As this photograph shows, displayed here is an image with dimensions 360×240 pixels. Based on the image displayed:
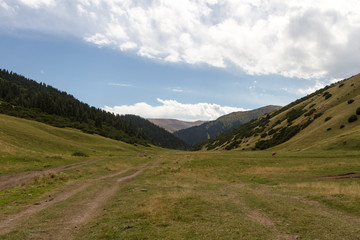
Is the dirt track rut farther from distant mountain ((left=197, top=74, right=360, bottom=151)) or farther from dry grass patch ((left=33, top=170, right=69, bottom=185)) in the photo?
distant mountain ((left=197, top=74, right=360, bottom=151))

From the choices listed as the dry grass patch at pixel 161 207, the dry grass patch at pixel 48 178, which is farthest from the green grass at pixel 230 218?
the dry grass patch at pixel 48 178

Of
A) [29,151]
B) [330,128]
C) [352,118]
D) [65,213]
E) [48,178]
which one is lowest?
[65,213]

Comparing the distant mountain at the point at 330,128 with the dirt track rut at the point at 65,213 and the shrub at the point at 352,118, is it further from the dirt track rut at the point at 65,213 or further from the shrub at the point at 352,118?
the dirt track rut at the point at 65,213

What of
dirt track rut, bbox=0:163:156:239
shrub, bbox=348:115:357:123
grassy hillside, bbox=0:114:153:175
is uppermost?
shrub, bbox=348:115:357:123

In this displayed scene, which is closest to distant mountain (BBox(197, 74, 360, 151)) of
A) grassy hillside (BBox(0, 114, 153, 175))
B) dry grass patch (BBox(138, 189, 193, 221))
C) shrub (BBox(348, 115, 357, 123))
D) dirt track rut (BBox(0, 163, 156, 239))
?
shrub (BBox(348, 115, 357, 123))

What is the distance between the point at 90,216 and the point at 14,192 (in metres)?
10.6

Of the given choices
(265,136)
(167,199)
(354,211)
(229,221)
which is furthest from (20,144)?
(265,136)

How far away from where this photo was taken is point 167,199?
1521 centimetres

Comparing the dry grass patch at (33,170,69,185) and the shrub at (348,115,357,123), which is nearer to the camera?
the dry grass patch at (33,170,69,185)

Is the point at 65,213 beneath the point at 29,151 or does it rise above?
beneath

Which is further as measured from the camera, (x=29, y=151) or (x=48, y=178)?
(x=29, y=151)

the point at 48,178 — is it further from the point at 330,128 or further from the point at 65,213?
the point at 330,128

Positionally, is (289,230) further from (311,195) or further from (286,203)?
(311,195)

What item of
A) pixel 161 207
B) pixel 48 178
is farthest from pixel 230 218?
pixel 48 178
